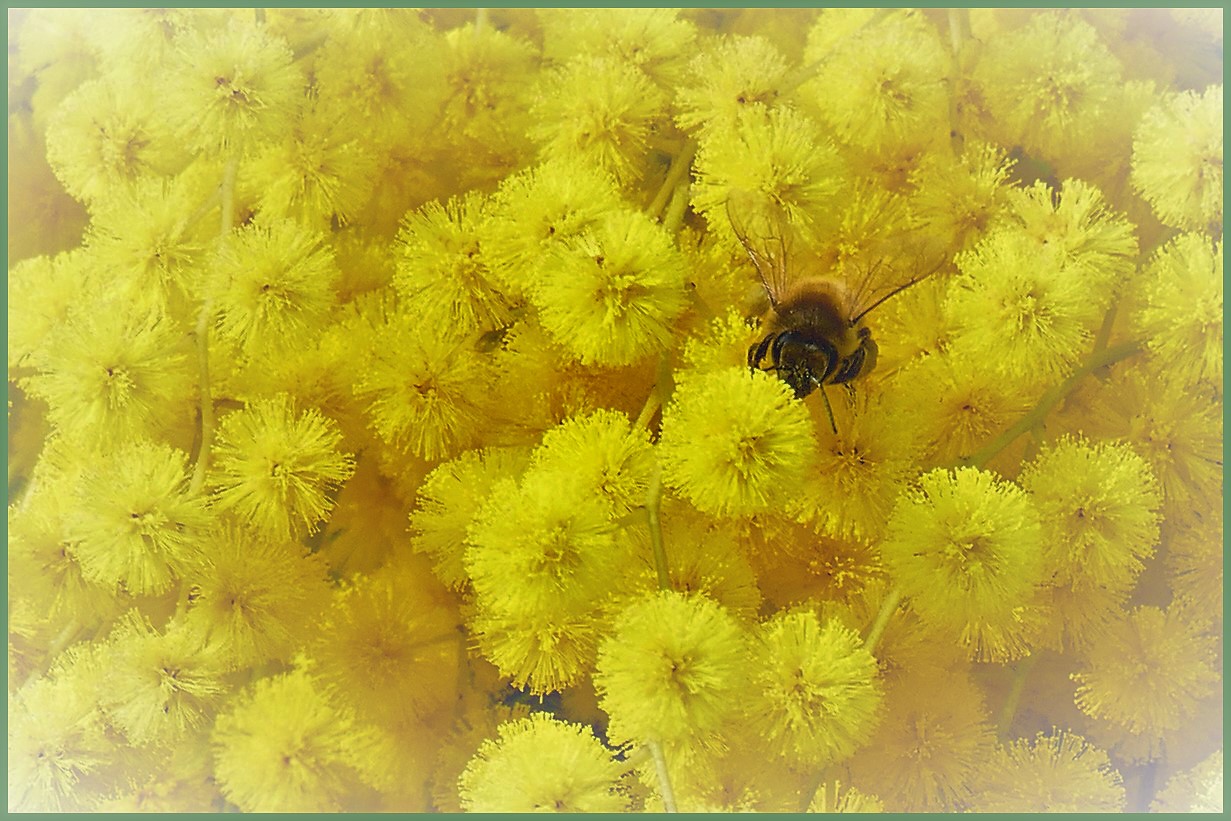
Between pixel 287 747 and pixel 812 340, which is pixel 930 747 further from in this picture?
pixel 287 747

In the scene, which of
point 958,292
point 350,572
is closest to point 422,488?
point 350,572

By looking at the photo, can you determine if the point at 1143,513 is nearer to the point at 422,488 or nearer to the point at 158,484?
the point at 422,488

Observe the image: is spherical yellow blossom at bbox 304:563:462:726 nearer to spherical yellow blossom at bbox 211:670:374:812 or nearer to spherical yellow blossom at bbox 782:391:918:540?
spherical yellow blossom at bbox 211:670:374:812

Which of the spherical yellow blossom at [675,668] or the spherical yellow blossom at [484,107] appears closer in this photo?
the spherical yellow blossom at [675,668]

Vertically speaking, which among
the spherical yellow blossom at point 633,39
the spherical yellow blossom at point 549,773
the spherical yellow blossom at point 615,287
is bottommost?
the spherical yellow blossom at point 549,773

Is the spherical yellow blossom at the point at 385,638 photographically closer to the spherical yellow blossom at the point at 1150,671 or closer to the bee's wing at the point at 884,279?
the bee's wing at the point at 884,279

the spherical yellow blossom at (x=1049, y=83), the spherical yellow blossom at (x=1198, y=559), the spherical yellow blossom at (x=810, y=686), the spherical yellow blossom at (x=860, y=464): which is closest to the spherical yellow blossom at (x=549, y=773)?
the spherical yellow blossom at (x=810, y=686)

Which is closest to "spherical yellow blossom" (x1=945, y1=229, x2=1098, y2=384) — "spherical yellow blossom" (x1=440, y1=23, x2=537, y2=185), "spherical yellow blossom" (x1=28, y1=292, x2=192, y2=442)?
"spherical yellow blossom" (x1=440, y1=23, x2=537, y2=185)
